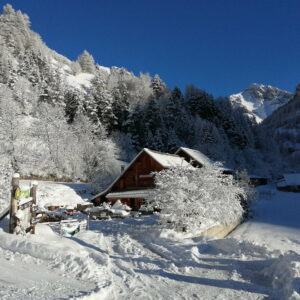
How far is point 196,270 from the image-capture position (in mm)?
9273

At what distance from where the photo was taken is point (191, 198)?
16281 mm

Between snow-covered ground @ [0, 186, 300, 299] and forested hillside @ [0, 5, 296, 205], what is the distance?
45.7 feet

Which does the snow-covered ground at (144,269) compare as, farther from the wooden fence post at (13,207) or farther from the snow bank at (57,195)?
the snow bank at (57,195)

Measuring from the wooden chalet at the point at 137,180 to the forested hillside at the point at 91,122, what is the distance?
6673 mm

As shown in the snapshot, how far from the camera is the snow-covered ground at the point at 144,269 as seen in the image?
6895mm

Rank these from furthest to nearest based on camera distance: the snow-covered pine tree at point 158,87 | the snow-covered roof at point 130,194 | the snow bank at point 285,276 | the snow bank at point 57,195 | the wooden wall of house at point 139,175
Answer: the snow-covered pine tree at point 158,87, the snow bank at point 57,195, the wooden wall of house at point 139,175, the snow-covered roof at point 130,194, the snow bank at point 285,276

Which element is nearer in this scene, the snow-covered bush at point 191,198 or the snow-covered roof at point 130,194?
the snow-covered bush at point 191,198

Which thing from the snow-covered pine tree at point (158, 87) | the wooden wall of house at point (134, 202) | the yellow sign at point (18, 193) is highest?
the snow-covered pine tree at point (158, 87)

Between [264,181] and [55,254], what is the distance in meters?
66.9

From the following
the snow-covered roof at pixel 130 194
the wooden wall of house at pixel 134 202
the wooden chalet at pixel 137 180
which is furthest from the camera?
the wooden chalet at pixel 137 180

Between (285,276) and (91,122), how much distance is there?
161ft

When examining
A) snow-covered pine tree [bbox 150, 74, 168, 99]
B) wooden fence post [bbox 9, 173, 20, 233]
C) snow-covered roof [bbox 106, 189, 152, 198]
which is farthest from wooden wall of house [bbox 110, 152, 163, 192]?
snow-covered pine tree [bbox 150, 74, 168, 99]

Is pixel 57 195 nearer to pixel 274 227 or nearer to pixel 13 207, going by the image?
pixel 13 207

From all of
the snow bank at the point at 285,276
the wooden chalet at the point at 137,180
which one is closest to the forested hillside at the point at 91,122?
the wooden chalet at the point at 137,180
